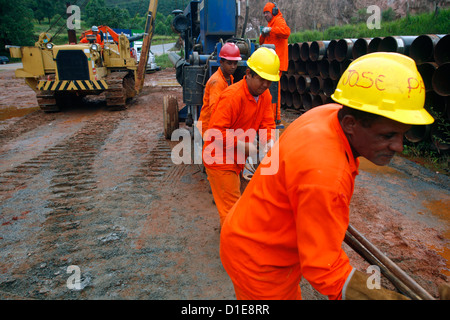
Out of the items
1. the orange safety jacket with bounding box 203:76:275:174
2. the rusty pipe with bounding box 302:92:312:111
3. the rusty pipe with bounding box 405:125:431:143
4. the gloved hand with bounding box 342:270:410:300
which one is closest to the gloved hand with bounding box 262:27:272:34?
the rusty pipe with bounding box 302:92:312:111

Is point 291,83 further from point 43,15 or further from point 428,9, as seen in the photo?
point 43,15

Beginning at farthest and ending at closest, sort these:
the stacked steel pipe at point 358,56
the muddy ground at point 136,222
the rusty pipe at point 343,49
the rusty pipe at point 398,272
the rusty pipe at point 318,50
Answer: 1. the rusty pipe at point 318,50
2. the rusty pipe at point 343,49
3. the stacked steel pipe at point 358,56
4. the muddy ground at point 136,222
5. the rusty pipe at point 398,272

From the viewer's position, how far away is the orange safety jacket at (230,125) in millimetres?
3135

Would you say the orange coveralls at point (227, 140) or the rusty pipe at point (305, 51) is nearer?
the orange coveralls at point (227, 140)

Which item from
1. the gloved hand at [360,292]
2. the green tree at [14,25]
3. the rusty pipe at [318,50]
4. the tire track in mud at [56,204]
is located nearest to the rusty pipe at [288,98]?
the rusty pipe at [318,50]

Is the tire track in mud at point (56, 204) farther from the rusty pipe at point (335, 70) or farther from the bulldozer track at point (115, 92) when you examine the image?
the rusty pipe at point (335, 70)

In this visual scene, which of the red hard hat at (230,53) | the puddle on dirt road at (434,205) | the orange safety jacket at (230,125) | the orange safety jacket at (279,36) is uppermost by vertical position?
the orange safety jacket at (279,36)

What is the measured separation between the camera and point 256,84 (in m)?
3.06

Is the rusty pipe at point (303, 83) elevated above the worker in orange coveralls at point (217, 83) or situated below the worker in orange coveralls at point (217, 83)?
below

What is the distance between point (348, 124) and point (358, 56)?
23.4ft

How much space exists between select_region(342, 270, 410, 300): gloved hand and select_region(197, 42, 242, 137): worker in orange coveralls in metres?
2.81

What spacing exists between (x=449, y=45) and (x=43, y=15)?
75.2 m

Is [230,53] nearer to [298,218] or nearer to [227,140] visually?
[227,140]

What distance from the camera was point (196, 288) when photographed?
3021 mm
